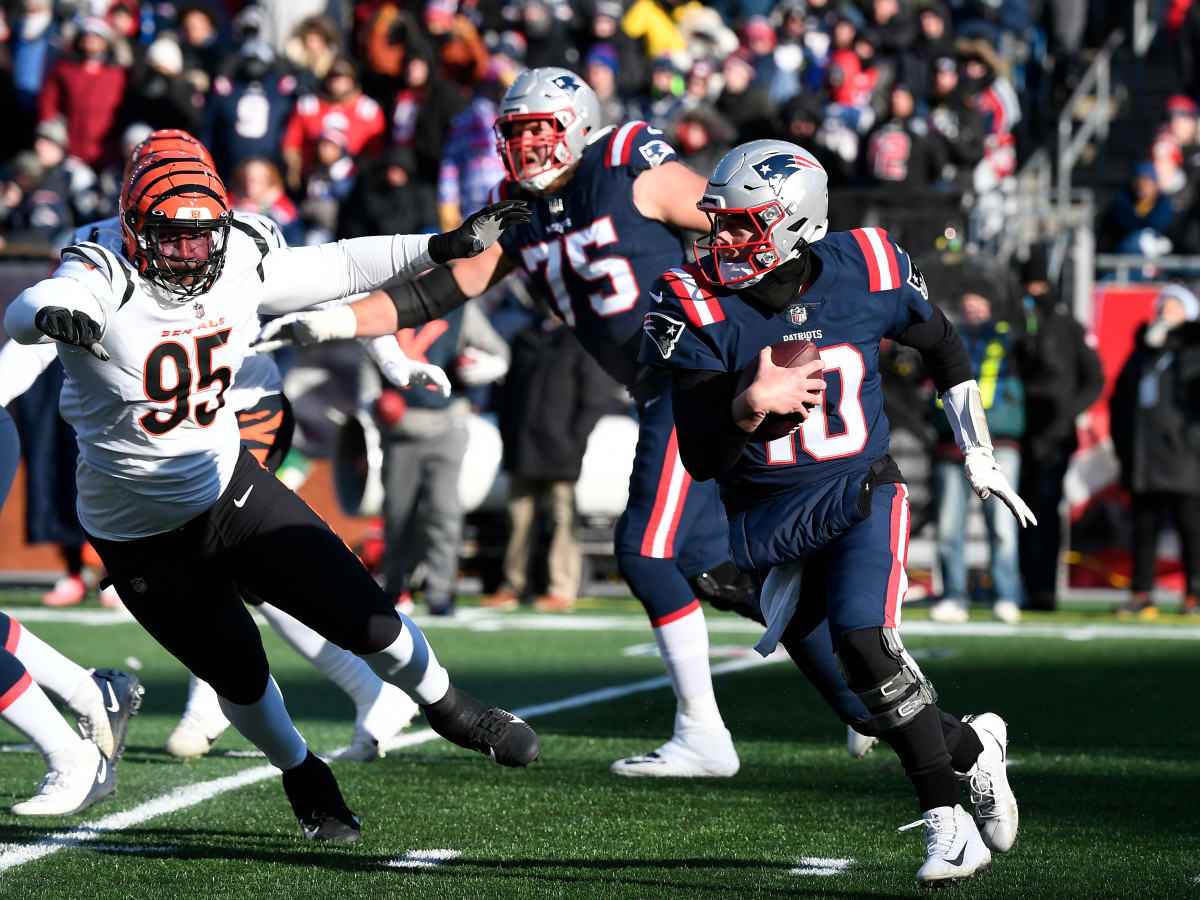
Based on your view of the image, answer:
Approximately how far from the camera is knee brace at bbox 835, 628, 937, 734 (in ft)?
12.5

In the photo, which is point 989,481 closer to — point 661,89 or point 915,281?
point 915,281

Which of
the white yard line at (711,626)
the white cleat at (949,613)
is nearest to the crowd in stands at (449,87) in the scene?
the white cleat at (949,613)

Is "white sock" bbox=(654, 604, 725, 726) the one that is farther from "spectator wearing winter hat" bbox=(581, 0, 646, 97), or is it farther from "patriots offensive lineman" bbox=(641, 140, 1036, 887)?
"spectator wearing winter hat" bbox=(581, 0, 646, 97)

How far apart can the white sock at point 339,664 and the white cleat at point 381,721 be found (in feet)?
0.08

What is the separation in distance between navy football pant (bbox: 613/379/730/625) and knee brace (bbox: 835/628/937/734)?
5.38ft

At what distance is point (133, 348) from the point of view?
4109 mm

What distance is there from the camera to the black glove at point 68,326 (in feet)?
12.4

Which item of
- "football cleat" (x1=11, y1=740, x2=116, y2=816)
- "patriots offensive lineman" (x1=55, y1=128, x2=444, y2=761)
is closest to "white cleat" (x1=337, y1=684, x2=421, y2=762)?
"patriots offensive lineman" (x1=55, y1=128, x2=444, y2=761)

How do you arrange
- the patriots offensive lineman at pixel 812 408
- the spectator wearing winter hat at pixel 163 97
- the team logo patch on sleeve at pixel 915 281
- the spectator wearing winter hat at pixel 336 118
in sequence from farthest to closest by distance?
the spectator wearing winter hat at pixel 163 97
the spectator wearing winter hat at pixel 336 118
the team logo patch on sleeve at pixel 915 281
the patriots offensive lineman at pixel 812 408

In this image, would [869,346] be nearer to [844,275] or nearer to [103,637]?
[844,275]

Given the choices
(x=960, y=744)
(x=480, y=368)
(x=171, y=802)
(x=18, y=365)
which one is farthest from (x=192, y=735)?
(x=480, y=368)

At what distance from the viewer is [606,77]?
42.6 ft

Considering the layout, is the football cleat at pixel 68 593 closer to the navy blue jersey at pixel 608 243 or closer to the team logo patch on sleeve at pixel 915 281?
the navy blue jersey at pixel 608 243

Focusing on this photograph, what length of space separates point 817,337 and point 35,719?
2.31m
